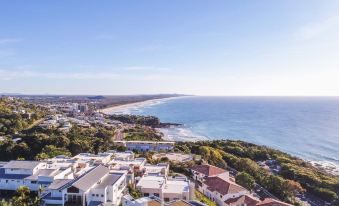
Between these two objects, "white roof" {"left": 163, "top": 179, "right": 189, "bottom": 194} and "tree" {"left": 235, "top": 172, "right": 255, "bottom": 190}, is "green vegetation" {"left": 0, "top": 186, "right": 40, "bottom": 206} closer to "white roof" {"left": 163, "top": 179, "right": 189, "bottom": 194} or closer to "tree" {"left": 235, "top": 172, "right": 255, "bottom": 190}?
"white roof" {"left": 163, "top": 179, "right": 189, "bottom": 194}

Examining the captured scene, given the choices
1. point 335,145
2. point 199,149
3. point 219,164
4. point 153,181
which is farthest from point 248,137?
point 153,181

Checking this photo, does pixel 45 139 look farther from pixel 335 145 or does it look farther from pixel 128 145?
pixel 335 145

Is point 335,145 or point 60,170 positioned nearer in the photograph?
point 60,170

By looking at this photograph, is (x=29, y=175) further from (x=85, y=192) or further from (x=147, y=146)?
(x=147, y=146)

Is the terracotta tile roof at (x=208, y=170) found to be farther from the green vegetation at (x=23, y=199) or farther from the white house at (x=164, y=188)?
the green vegetation at (x=23, y=199)

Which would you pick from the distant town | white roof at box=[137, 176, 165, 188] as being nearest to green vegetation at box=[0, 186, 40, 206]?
the distant town

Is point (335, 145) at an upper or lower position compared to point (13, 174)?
lower
